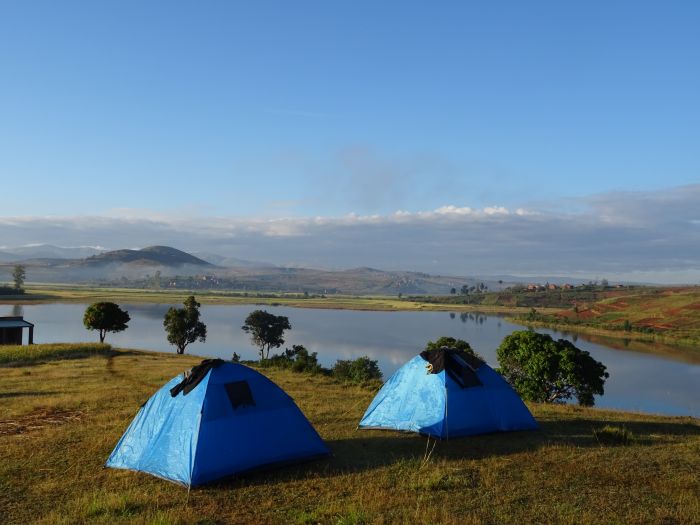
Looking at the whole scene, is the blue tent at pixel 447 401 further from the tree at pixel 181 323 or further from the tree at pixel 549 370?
the tree at pixel 181 323

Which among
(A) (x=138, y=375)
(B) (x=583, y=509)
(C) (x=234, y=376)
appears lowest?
(A) (x=138, y=375)

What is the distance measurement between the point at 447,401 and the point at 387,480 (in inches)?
169

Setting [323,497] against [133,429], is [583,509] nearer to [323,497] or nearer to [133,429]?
[323,497]

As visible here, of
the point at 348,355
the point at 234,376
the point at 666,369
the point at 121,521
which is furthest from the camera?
the point at 348,355

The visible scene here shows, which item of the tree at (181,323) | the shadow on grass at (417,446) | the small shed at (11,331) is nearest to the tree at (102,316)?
the small shed at (11,331)

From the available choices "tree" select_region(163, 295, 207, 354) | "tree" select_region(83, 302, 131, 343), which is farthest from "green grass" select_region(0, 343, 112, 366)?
"tree" select_region(163, 295, 207, 354)

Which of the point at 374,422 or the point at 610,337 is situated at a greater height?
the point at 374,422

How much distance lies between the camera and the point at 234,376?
13.0 meters

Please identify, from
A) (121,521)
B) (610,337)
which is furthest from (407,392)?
(610,337)

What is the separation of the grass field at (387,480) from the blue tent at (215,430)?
34 centimetres

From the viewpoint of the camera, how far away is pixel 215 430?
1189 centimetres

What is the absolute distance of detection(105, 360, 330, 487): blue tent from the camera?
11633 mm

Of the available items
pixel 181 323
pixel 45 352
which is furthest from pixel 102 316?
pixel 45 352

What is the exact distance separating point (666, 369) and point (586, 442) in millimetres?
97097
